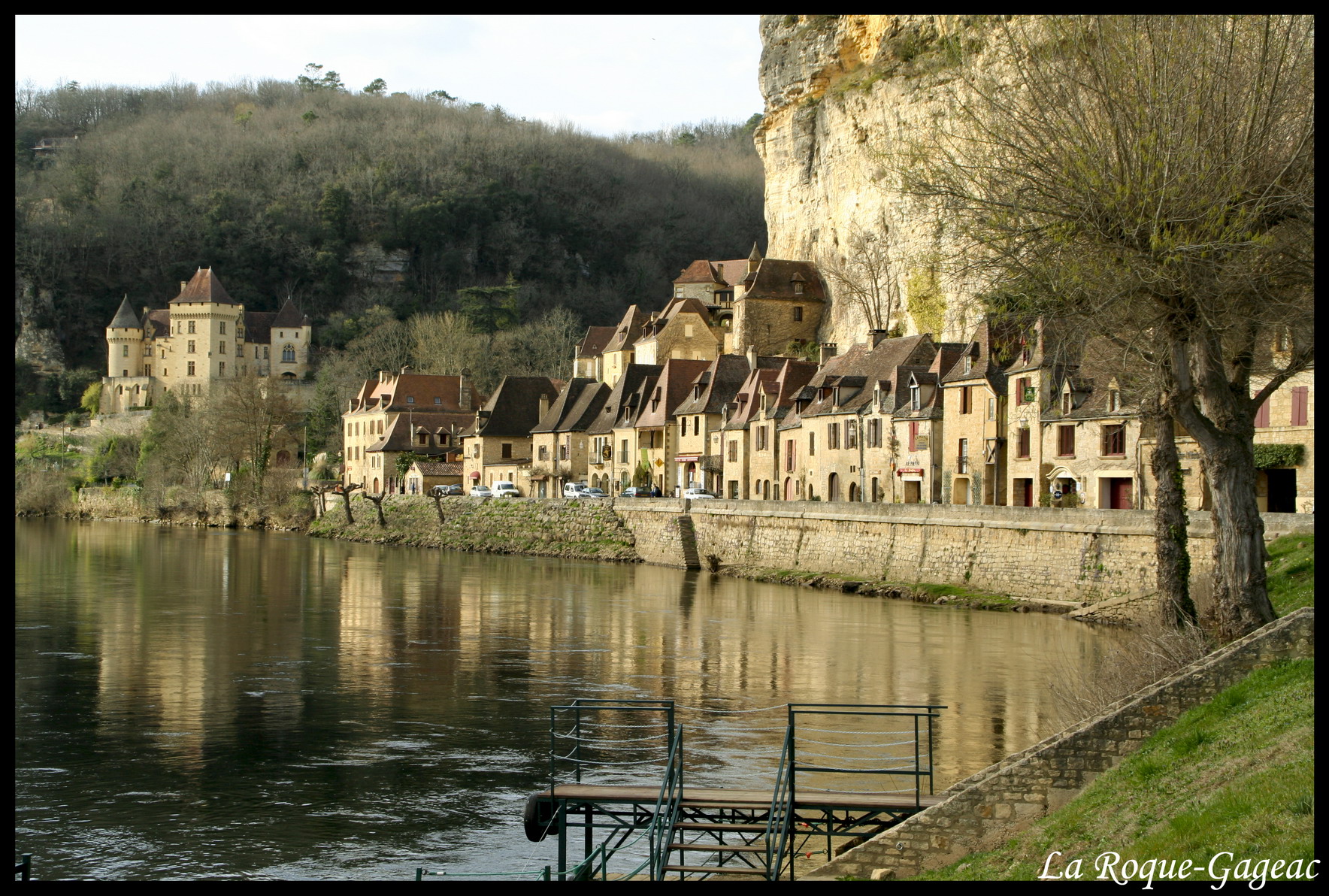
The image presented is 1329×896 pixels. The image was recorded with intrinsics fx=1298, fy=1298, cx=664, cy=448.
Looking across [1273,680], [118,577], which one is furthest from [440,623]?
[1273,680]

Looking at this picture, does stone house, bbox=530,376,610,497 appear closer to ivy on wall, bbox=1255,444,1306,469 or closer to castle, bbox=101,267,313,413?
ivy on wall, bbox=1255,444,1306,469

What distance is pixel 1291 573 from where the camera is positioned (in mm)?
23844

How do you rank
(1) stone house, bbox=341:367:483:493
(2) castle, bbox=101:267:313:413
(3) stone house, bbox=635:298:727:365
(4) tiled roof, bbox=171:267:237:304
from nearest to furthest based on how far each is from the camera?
(1) stone house, bbox=341:367:483:493
(3) stone house, bbox=635:298:727:365
(2) castle, bbox=101:267:313:413
(4) tiled roof, bbox=171:267:237:304

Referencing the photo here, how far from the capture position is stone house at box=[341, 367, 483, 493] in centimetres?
8144

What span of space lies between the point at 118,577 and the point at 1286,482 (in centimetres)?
3714

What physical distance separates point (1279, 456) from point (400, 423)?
58.5m

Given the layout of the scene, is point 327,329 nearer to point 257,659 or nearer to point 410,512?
point 410,512

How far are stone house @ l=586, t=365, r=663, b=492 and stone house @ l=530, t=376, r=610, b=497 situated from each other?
16 cm

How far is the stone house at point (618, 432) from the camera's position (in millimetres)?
67062

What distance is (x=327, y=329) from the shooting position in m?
130

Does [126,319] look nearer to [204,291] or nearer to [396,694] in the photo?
[204,291]

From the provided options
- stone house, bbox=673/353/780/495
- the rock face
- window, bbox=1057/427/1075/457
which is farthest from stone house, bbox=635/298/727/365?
window, bbox=1057/427/1075/457

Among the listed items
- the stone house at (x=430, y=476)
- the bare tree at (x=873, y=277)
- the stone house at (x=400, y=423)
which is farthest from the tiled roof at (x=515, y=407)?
the bare tree at (x=873, y=277)

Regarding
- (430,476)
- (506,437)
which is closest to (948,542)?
(506,437)
